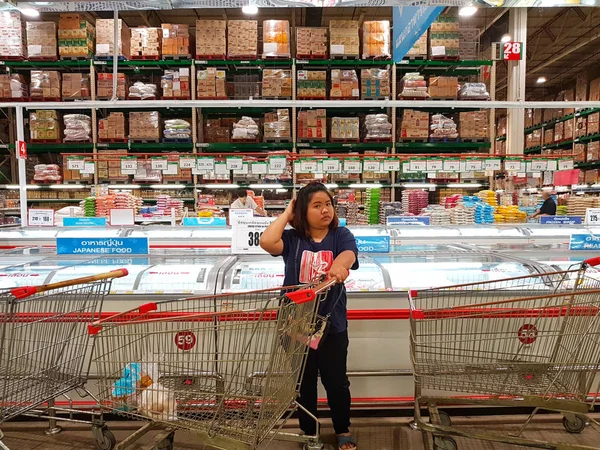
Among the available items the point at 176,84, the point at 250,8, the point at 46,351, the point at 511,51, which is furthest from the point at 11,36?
the point at 511,51

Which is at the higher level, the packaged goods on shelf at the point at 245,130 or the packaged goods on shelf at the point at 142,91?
the packaged goods on shelf at the point at 142,91

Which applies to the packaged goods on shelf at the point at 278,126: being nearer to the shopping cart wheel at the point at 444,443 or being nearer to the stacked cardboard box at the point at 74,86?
the stacked cardboard box at the point at 74,86

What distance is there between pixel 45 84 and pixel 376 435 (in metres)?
9.50

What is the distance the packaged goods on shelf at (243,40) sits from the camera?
9.09 metres

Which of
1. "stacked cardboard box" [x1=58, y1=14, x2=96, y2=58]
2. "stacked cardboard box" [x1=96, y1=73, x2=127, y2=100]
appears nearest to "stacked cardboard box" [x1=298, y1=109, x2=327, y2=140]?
"stacked cardboard box" [x1=96, y1=73, x2=127, y2=100]

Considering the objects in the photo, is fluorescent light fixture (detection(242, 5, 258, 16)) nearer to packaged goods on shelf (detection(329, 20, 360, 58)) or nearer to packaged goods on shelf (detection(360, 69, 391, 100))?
packaged goods on shelf (detection(329, 20, 360, 58))

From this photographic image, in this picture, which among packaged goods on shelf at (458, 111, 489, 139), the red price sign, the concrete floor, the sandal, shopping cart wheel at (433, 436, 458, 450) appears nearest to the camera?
shopping cart wheel at (433, 436, 458, 450)

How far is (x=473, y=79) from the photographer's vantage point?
33.7ft

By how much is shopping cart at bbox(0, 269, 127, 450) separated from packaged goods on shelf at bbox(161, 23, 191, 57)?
754 cm

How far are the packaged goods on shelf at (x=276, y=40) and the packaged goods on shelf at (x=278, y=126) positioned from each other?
1.16m

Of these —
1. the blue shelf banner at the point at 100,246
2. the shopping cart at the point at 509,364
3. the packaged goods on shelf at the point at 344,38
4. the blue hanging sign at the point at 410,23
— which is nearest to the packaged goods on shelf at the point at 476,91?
the packaged goods on shelf at the point at 344,38

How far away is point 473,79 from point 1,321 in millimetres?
10464

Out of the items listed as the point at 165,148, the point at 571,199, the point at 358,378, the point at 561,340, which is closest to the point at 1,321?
the point at 358,378

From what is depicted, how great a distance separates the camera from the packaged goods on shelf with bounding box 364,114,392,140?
9.21m
